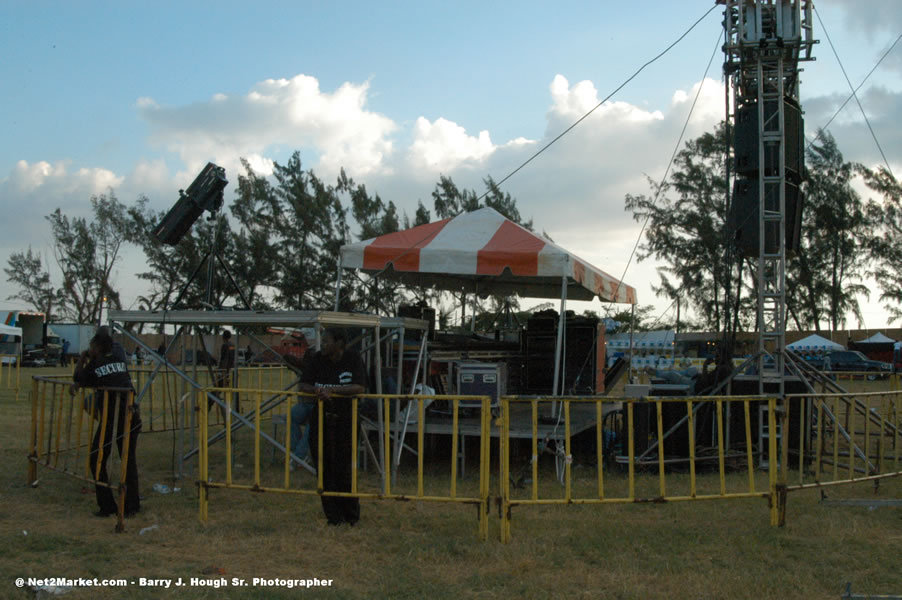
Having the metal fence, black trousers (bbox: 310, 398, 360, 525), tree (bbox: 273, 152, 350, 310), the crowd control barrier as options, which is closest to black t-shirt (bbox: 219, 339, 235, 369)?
the metal fence

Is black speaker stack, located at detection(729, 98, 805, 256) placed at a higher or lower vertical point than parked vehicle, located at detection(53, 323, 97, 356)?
higher

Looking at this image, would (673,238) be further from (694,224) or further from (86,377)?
(86,377)

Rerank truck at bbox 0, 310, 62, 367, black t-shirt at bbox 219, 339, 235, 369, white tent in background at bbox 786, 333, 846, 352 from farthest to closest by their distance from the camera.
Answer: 1. truck at bbox 0, 310, 62, 367
2. white tent in background at bbox 786, 333, 846, 352
3. black t-shirt at bbox 219, 339, 235, 369

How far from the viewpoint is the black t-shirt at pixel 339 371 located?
6.00 m

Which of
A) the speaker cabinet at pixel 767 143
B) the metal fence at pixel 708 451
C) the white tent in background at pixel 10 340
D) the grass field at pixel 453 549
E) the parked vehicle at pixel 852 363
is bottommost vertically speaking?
the grass field at pixel 453 549

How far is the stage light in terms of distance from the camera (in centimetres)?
746

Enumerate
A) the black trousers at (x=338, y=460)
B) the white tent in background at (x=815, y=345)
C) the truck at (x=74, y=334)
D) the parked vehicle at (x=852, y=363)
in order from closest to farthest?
the black trousers at (x=338, y=460), the parked vehicle at (x=852, y=363), the white tent in background at (x=815, y=345), the truck at (x=74, y=334)

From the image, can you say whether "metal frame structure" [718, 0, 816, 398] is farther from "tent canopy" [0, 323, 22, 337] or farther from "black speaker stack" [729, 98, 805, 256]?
"tent canopy" [0, 323, 22, 337]

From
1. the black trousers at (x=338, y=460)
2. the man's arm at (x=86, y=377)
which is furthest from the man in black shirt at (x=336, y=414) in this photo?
the man's arm at (x=86, y=377)

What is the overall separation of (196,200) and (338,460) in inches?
125

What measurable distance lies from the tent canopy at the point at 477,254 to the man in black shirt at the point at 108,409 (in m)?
4.26

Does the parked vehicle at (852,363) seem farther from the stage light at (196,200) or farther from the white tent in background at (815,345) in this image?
the stage light at (196,200)

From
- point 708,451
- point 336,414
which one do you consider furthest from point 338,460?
point 708,451

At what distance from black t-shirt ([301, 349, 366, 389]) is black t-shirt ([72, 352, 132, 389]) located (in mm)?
1599
